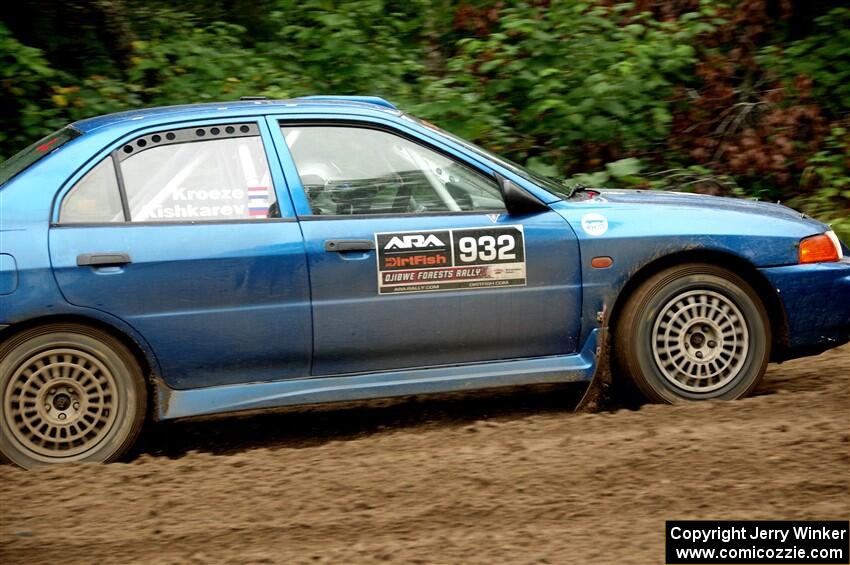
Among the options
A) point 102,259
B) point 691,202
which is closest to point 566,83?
point 691,202

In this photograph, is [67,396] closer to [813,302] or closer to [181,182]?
[181,182]

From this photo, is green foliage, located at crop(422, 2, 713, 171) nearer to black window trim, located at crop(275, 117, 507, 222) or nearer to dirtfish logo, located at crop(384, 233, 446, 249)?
black window trim, located at crop(275, 117, 507, 222)

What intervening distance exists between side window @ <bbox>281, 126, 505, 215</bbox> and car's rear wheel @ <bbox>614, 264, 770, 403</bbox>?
3.05 feet

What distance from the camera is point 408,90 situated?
991cm

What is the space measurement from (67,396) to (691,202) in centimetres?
335

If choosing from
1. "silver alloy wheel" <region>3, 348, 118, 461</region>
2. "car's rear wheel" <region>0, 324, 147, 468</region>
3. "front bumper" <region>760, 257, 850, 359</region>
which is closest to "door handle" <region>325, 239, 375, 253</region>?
"car's rear wheel" <region>0, 324, 147, 468</region>

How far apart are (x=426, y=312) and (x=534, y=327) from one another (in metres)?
0.57

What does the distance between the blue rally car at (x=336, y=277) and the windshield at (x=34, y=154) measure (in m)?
0.03

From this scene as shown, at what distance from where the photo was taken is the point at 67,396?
5.14m

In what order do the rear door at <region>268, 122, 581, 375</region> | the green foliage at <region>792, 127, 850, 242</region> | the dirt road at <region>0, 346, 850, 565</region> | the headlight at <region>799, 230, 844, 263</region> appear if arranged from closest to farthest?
1. the dirt road at <region>0, 346, 850, 565</region>
2. the rear door at <region>268, 122, 581, 375</region>
3. the headlight at <region>799, 230, 844, 263</region>
4. the green foliage at <region>792, 127, 850, 242</region>

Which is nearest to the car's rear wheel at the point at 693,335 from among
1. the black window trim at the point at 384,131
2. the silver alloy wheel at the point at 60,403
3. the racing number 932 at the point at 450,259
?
the racing number 932 at the point at 450,259

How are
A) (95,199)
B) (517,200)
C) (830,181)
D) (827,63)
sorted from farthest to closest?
(827,63) < (830,181) < (517,200) < (95,199)

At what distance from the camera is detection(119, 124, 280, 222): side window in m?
5.25

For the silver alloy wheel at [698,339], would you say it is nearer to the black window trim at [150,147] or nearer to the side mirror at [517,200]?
the side mirror at [517,200]
